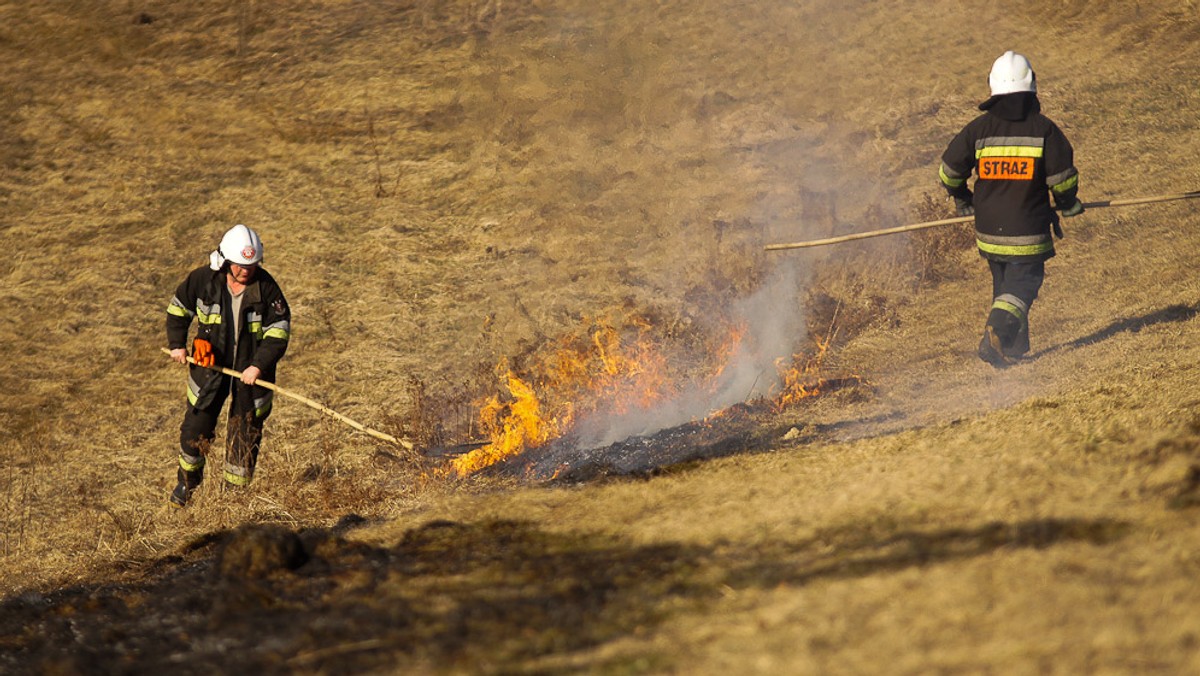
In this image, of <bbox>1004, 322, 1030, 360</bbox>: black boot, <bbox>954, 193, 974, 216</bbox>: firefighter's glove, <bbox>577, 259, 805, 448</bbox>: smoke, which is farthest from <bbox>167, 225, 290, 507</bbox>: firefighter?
<bbox>1004, 322, 1030, 360</bbox>: black boot

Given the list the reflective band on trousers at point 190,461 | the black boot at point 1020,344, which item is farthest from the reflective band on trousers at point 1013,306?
the reflective band on trousers at point 190,461

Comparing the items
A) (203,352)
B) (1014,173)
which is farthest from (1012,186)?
(203,352)

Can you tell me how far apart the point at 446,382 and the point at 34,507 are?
3.39 m

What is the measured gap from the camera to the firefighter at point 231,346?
807cm

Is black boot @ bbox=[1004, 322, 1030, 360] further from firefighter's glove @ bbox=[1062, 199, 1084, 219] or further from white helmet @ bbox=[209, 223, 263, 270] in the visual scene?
white helmet @ bbox=[209, 223, 263, 270]

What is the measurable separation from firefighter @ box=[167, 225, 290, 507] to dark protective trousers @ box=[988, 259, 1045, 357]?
4.93 meters

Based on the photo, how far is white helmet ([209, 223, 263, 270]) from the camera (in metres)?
7.80

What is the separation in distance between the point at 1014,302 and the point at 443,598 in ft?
16.2

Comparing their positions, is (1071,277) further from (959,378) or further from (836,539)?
(836,539)

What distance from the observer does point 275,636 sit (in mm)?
4691

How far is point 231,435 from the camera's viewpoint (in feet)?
27.0

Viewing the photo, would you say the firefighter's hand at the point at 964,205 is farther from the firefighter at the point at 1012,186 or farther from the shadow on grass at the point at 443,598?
the shadow on grass at the point at 443,598

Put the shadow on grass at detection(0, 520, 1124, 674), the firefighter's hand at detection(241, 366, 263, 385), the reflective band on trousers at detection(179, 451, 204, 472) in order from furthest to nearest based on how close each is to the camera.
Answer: the reflective band on trousers at detection(179, 451, 204, 472) → the firefighter's hand at detection(241, 366, 263, 385) → the shadow on grass at detection(0, 520, 1124, 674)

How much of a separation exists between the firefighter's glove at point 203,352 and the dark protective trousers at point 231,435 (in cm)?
21
